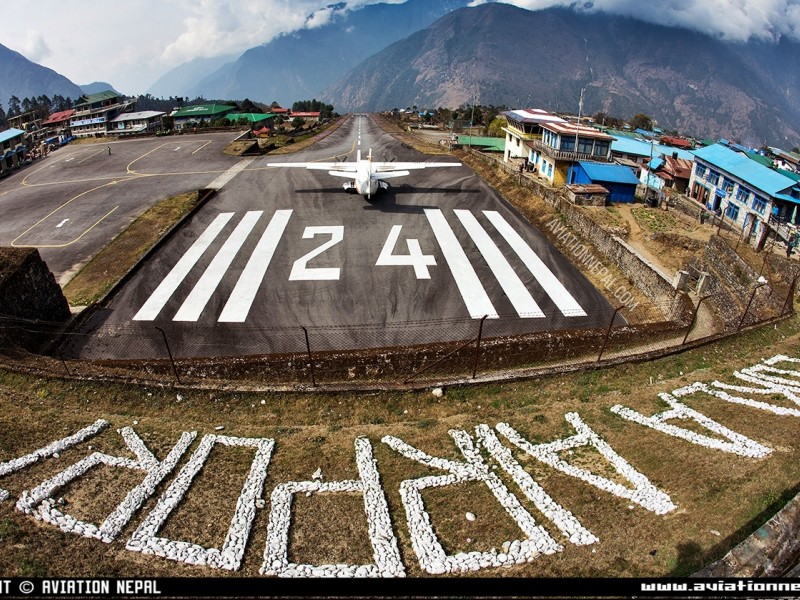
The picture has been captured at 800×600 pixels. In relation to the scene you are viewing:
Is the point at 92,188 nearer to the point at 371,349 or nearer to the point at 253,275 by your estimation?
the point at 253,275

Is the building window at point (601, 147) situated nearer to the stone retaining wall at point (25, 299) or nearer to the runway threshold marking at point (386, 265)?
the runway threshold marking at point (386, 265)

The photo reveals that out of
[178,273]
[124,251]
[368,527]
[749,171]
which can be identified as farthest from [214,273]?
[749,171]

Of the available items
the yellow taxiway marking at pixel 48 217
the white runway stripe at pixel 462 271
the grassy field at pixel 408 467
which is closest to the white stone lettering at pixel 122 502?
the grassy field at pixel 408 467

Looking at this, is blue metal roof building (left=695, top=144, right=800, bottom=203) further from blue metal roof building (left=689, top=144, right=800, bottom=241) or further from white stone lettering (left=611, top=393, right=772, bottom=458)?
white stone lettering (left=611, top=393, right=772, bottom=458)

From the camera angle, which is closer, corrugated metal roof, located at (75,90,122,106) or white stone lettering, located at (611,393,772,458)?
white stone lettering, located at (611,393,772,458)

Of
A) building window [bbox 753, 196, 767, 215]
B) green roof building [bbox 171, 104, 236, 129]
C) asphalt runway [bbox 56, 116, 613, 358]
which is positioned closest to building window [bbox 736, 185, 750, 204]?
building window [bbox 753, 196, 767, 215]

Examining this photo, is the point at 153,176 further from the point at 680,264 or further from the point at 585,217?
the point at 680,264
